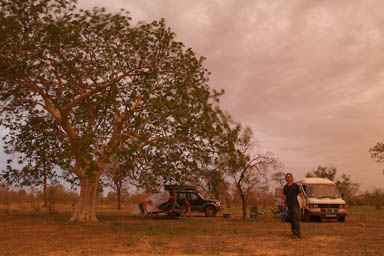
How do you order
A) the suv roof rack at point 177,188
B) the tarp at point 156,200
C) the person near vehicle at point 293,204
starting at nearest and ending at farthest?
the person near vehicle at point 293,204 < the suv roof rack at point 177,188 < the tarp at point 156,200

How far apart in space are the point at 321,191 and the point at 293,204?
9921mm

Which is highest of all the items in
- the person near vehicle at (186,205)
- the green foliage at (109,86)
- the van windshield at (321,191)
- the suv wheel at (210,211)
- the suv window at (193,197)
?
the green foliage at (109,86)

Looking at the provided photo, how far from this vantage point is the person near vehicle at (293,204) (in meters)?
Answer: 11.1

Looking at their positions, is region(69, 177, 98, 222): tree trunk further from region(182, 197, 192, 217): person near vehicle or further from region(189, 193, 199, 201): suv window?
region(189, 193, 199, 201): suv window

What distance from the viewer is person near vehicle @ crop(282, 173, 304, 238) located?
1112 centimetres

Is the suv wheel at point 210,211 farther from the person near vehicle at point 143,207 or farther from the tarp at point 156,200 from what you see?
the person near vehicle at point 143,207

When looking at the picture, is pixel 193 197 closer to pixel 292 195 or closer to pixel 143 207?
pixel 143 207

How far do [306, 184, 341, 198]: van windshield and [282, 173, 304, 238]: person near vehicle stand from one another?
930cm

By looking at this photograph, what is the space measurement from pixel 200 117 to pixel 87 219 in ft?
25.8

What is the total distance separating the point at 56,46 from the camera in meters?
14.8

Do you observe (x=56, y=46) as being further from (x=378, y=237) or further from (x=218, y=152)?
(x=378, y=237)

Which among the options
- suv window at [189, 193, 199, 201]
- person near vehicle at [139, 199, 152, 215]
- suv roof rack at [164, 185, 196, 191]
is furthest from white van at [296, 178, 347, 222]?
person near vehicle at [139, 199, 152, 215]

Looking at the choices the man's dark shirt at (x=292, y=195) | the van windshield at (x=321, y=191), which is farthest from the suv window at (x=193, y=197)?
the man's dark shirt at (x=292, y=195)

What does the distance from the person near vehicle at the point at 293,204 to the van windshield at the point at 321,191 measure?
30.5 feet
